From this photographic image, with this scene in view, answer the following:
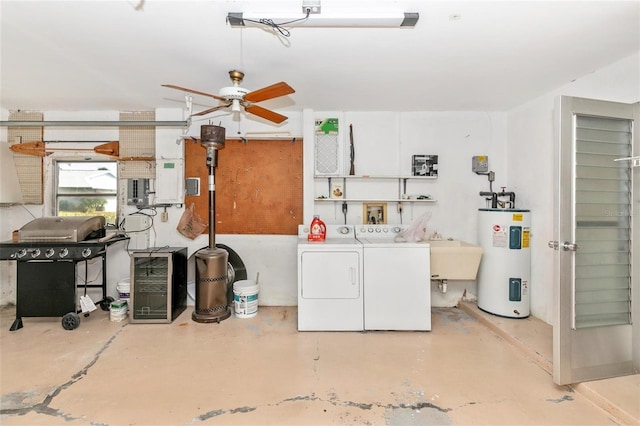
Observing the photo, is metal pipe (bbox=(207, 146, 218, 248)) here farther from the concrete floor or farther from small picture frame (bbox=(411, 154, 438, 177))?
small picture frame (bbox=(411, 154, 438, 177))

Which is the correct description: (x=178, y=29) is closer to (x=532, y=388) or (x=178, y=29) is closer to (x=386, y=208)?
(x=386, y=208)

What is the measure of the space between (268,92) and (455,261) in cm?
265

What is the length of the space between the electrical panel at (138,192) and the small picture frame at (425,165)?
3.48 metres

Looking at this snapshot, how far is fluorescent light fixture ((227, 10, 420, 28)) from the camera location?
5.77 ft

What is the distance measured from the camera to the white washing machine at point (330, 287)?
119 inches

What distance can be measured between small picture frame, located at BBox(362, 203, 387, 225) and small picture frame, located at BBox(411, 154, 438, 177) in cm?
62

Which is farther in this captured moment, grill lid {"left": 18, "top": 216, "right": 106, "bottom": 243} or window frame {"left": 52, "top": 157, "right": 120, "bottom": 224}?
window frame {"left": 52, "top": 157, "right": 120, "bottom": 224}

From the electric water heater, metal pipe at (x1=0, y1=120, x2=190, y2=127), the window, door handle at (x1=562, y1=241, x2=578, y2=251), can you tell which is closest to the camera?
door handle at (x1=562, y1=241, x2=578, y2=251)

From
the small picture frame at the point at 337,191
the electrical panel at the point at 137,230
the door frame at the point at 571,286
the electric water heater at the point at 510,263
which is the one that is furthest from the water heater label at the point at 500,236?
the electrical panel at the point at 137,230

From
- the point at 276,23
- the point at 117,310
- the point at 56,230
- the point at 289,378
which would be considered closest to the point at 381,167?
the point at 276,23

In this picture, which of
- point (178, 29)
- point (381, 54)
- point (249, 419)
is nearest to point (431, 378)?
point (249, 419)

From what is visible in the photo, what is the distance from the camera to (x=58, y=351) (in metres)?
2.61

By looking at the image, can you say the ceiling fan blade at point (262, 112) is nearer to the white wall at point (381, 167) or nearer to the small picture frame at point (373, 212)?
the white wall at point (381, 167)

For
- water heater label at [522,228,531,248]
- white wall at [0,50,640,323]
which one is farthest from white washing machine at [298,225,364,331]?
water heater label at [522,228,531,248]
